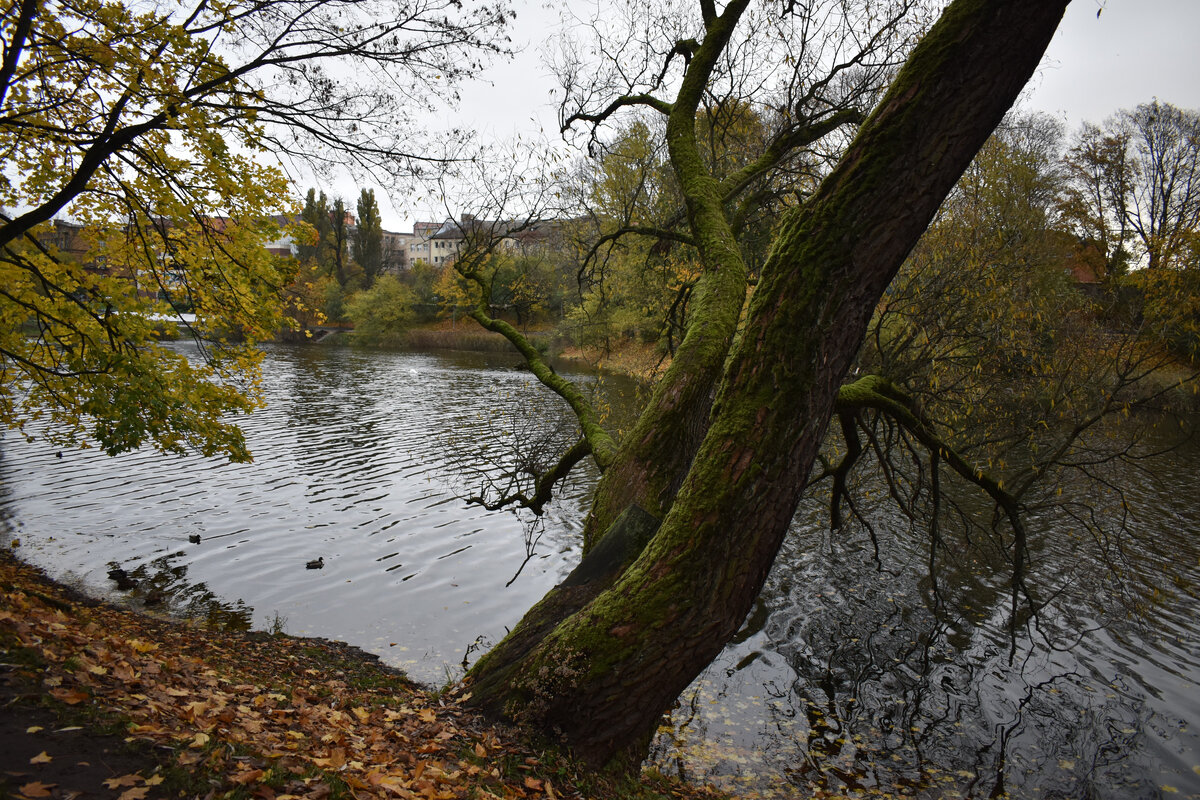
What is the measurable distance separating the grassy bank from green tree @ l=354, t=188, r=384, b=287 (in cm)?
6640

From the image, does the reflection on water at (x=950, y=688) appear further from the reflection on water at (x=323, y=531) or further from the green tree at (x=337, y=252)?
the green tree at (x=337, y=252)

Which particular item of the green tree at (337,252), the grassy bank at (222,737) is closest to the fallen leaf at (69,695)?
the grassy bank at (222,737)

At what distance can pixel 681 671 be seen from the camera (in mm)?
3303

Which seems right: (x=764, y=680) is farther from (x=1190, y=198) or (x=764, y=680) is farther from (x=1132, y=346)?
(x=1190, y=198)

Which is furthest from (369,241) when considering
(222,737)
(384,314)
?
(222,737)

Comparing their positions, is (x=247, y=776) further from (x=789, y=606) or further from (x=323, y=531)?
(x=323, y=531)

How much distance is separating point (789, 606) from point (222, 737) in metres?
7.33

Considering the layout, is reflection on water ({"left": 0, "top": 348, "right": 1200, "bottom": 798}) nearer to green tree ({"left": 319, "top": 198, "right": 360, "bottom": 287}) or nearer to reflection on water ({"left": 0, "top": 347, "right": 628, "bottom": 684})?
reflection on water ({"left": 0, "top": 347, "right": 628, "bottom": 684})

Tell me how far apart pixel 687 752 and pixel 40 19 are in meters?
8.12

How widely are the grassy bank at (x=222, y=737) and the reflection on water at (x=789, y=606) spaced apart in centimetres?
224

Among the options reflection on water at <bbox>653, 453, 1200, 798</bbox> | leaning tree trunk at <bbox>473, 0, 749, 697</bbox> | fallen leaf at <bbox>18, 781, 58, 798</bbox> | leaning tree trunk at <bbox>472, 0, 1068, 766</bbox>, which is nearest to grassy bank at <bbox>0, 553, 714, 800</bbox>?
fallen leaf at <bbox>18, 781, 58, 798</bbox>

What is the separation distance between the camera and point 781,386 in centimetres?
301

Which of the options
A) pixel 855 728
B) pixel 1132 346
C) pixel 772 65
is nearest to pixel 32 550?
pixel 855 728

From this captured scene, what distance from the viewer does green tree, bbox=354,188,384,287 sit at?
214ft
